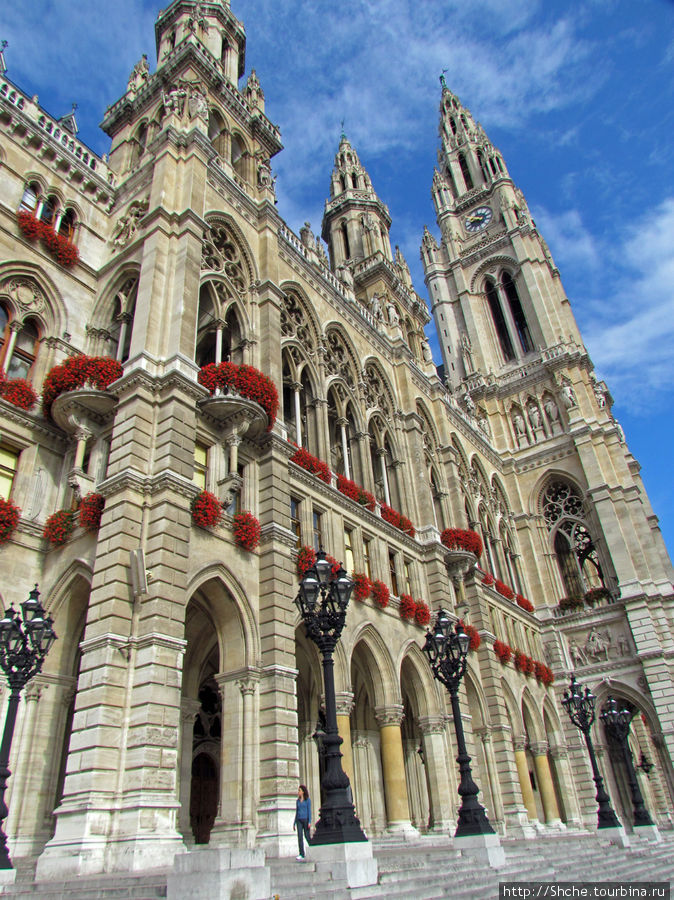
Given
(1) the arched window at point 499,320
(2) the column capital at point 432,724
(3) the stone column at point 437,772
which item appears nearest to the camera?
(3) the stone column at point 437,772

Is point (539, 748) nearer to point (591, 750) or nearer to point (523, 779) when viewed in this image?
point (523, 779)

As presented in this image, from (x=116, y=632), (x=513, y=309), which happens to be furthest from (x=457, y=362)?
(x=116, y=632)

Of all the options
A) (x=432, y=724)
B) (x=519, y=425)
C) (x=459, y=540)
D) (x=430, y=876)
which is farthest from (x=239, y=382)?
(x=519, y=425)

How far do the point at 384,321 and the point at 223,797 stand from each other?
27.9 metres

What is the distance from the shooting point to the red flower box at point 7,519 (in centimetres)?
1789

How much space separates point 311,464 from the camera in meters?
24.8

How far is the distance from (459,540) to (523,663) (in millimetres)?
10103

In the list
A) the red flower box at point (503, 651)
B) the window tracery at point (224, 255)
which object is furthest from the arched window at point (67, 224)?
the red flower box at point (503, 651)

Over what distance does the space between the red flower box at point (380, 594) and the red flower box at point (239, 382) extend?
8.11 meters

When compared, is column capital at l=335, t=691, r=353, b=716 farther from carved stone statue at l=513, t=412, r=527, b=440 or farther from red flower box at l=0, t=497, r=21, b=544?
carved stone statue at l=513, t=412, r=527, b=440

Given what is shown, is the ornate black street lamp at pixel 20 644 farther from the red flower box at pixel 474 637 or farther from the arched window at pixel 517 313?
the arched window at pixel 517 313

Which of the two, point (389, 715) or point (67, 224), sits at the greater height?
point (67, 224)

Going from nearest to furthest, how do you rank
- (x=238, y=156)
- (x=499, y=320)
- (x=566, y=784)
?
(x=238, y=156) → (x=566, y=784) → (x=499, y=320)

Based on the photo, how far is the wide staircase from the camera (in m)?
10.9
